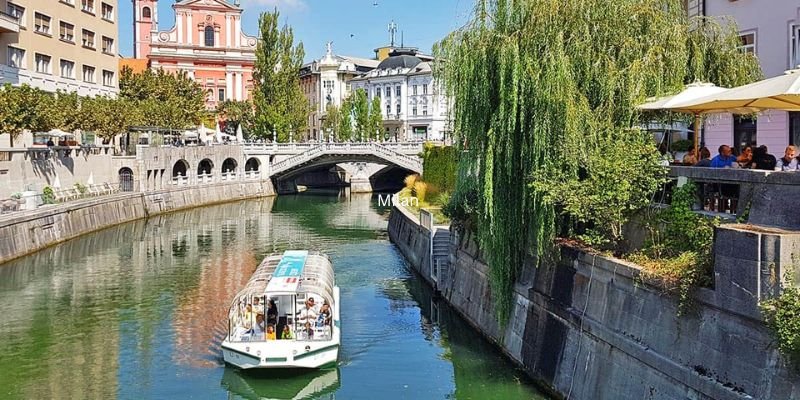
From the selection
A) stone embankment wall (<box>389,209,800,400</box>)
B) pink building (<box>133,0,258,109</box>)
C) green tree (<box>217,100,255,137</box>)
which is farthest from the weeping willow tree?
pink building (<box>133,0,258,109</box>)

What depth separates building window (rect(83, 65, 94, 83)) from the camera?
6896 centimetres

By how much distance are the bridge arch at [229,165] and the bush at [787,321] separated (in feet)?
255

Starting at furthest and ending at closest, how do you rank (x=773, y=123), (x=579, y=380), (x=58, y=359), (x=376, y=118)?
(x=376, y=118), (x=773, y=123), (x=58, y=359), (x=579, y=380)

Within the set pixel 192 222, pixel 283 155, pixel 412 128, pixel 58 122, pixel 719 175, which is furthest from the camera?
pixel 412 128

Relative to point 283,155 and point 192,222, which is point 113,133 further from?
point 283,155

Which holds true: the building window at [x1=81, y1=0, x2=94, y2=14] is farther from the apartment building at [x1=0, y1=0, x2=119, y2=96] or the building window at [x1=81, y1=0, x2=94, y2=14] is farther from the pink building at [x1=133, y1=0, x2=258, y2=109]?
the pink building at [x1=133, y1=0, x2=258, y2=109]

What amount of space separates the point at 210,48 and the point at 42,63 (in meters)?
50.5

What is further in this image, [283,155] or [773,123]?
[283,155]

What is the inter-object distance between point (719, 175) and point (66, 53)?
195 feet

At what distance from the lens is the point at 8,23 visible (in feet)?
176

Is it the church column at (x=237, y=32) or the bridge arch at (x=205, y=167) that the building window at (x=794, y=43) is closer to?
the bridge arch at (x=205, y=167)

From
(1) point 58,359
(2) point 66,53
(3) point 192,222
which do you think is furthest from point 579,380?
(2) point 66,53

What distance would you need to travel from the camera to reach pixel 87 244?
47781mm

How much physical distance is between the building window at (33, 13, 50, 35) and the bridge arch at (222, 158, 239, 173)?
91.1ft
